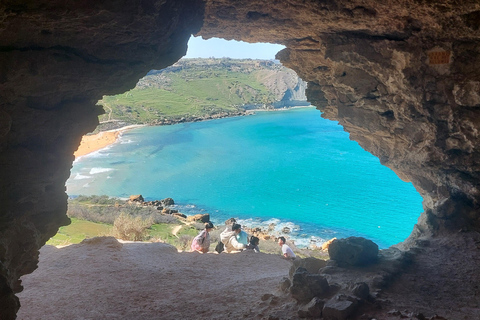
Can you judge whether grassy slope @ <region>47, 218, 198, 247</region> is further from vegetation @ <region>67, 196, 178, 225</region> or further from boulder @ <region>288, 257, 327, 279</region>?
boulder @ <region>288, 257, 327, 279</region>

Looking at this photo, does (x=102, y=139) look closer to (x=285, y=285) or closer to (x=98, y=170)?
(x=98, y=170)

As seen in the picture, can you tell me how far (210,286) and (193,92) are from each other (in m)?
87.0

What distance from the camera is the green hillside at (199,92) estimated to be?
72.1m

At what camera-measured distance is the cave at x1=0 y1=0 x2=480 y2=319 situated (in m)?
4.43

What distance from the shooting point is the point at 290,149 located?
46.1m

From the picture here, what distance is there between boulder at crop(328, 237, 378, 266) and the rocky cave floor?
302mm

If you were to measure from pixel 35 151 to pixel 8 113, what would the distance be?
83 centimetres

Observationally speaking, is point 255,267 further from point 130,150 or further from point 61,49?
point 130,150

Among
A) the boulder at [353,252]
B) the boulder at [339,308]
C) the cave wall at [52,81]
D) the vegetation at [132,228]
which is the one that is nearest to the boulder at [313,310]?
the boulder at [339,308]

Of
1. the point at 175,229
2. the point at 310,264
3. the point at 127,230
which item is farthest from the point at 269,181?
the point at 310,264

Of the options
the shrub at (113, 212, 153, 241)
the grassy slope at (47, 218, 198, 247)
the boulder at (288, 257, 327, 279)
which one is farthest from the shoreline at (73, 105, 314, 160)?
the boulder at (288, 257, 327, 279)

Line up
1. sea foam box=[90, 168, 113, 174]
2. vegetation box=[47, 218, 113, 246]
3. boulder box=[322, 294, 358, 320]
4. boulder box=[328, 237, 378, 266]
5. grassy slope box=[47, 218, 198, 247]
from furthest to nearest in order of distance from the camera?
1. sea foam box=[90, 168, 113, 174]
2. grassy slope box=[47, 218, 198, 247]
3. vegetation box=[47, 218, 113, 246]
4. boulder box=[328, 237, 378, 266]
5. boulder box=[322, 294, 358, 320]

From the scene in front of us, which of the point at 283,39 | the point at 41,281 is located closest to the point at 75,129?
the point at 41,281

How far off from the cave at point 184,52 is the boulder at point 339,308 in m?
3.68
